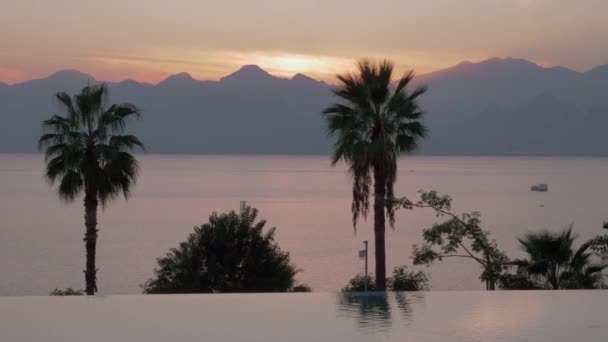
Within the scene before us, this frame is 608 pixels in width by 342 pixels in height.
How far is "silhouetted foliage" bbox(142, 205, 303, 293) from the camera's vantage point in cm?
2139

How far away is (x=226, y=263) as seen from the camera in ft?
70.3

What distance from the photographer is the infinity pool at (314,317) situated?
34.1ft

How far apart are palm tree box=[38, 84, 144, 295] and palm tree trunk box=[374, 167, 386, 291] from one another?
7.01 m

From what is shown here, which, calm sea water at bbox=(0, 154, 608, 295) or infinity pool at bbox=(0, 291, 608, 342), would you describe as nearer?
infinity pool at bbox=(0, 291, 608, 342)

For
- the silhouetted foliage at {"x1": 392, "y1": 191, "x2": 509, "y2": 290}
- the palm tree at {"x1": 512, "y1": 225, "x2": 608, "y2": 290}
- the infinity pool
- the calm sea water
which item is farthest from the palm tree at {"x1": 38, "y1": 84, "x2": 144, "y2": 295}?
the calm sea water

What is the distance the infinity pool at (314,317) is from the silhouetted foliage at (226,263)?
7.75m

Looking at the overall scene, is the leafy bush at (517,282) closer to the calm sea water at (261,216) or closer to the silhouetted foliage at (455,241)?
the silhouetted foliage at (455,241)

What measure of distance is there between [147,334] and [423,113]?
40.8ft

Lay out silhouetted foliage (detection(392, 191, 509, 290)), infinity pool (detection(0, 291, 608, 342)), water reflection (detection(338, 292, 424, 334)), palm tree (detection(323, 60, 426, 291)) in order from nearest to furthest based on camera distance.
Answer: infinity pool (detection(0, 291, 608, 342)), water reflection (detection(338, 292, 424, 334)), silhouetted foliage (detection(392, 191, 509, 290)), palm tree (detection(323, 60, 426, 291))

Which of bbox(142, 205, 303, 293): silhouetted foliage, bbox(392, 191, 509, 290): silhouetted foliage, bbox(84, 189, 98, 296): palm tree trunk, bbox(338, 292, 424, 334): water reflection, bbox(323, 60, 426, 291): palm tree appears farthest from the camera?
bbox(84, 189, 98, 296): palm tree trunk

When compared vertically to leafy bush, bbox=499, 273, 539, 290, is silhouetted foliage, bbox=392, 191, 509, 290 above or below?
above

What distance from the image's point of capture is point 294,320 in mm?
11547

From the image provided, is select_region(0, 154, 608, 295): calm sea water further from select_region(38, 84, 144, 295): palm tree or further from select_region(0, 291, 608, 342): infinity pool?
select_region(0, 291, 608, 342): infinity pool

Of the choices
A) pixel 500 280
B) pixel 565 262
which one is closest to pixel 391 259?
pixel 500 280
